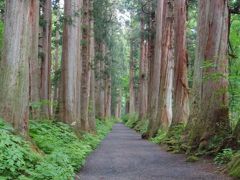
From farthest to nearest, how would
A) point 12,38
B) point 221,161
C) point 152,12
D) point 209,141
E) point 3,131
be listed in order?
point 152,12 < point 209,141 < point 221,161 < point 12,38 < point 3,131

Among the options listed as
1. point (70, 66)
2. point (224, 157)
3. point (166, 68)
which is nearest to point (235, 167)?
point (224, 157)

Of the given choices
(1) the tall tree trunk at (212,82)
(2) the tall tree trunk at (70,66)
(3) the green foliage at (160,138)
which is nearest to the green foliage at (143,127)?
(3) the green foliage at (160,138)

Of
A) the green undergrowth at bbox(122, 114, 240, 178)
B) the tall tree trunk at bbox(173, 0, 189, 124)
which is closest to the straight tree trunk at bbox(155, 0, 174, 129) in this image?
the tall tree trunk at bbox(173, 0, 189, 124)

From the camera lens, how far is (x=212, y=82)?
1095 centimetres

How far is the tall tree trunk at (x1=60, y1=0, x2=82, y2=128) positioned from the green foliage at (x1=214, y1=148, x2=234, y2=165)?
24.1ft

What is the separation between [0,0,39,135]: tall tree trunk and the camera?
7895 millimetres

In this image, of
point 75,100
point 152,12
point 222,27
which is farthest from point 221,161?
point 152,12

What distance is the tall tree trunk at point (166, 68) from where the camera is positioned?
62.3 feet

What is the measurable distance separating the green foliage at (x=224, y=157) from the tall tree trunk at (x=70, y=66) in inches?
289

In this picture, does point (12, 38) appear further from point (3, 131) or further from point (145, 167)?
point (145, 167)

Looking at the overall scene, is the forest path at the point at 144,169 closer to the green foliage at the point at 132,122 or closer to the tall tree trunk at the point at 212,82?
the tall tree trunk at the point at 212,82

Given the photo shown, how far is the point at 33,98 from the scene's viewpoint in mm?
15367

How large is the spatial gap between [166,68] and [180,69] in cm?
319

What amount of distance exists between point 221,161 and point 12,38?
16.6 feet
